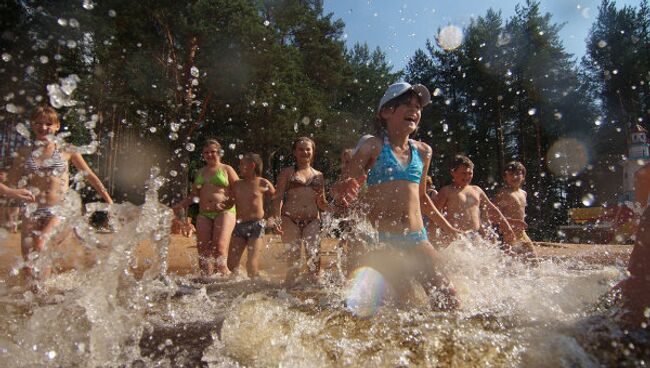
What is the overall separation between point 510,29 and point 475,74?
2979mm

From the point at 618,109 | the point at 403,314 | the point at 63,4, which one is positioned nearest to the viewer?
the point at 403,314

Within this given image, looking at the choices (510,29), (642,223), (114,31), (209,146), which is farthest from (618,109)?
(642,223)

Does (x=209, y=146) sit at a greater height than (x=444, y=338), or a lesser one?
greater

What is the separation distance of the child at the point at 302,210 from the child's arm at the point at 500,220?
7.15 ft

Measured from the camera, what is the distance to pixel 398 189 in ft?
11.6

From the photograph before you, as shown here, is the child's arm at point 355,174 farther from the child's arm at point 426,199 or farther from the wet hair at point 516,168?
the wet hair at point 516,168

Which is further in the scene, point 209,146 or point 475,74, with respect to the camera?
point 475,74

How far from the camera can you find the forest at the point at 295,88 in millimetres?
17578

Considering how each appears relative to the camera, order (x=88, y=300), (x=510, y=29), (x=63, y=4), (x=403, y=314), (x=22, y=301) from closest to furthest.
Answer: (x=403, y=314) < (x=88, y=300) < (x=22, y=301) < (x=63, y=4) < (x=510, y=29)

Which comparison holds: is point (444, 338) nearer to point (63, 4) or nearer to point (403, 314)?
point (403, 314)

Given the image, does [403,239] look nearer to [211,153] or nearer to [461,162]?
[461,162]

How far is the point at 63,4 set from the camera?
16.7m

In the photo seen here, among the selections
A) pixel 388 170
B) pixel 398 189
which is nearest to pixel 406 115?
pixel 388 170

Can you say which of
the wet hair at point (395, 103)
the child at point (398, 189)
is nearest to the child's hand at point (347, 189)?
the child at point (398, 189)
